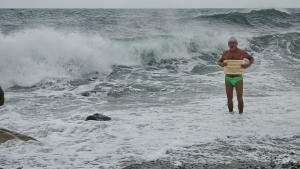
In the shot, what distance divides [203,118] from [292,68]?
8.81 m

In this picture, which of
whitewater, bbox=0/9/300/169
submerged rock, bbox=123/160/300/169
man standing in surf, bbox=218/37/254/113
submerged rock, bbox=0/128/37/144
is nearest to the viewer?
submerged rock, bbox=123/160/300/169

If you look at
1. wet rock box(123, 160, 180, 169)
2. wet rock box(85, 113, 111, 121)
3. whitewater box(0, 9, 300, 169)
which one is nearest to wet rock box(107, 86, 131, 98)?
whitewater box(0, 9, 300, 169)

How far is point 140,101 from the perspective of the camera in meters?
10.5

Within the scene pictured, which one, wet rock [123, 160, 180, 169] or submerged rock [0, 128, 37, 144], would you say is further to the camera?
submerged rock [0, 128, 37, 144]

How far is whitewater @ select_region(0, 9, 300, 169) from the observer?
617cm

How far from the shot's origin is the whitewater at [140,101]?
6.17 metres

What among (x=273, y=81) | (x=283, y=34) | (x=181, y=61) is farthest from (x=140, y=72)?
(x=283, y=34)

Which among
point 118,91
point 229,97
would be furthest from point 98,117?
point 118,91

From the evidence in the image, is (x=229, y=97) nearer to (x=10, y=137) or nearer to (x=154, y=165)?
(x=154, y=165)

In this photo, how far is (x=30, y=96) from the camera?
11203 millimetres

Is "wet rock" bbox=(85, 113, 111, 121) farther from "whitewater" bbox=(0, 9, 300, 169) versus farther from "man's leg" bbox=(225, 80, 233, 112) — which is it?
"man's leg" bbox=(225, 80, 233, 112)

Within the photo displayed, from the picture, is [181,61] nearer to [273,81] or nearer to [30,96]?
[273,81]

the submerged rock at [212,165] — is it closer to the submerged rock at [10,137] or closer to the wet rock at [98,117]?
the submerged rock at [10,137]

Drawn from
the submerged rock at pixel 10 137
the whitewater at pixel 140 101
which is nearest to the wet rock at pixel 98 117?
the whitewater at pixel 140 101
